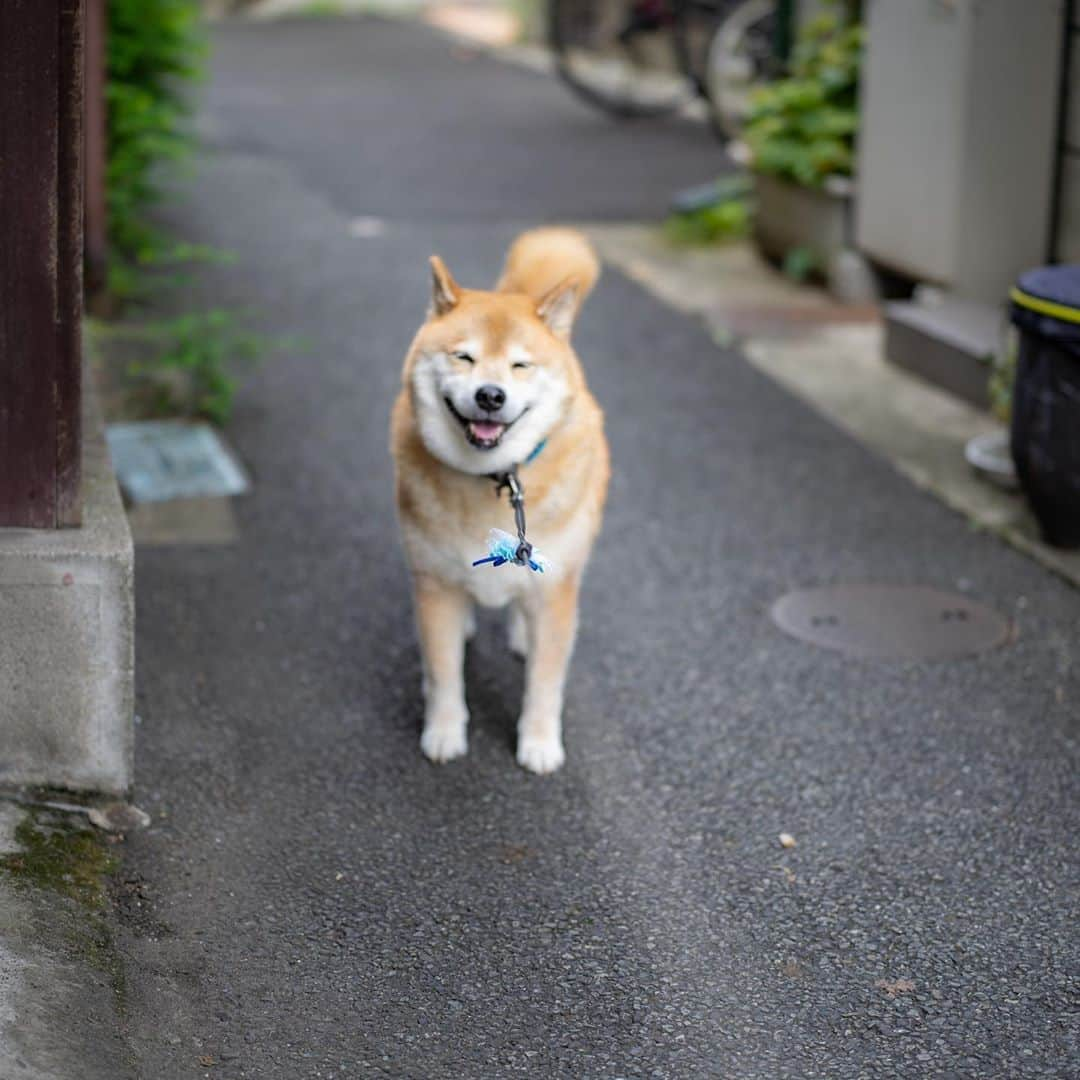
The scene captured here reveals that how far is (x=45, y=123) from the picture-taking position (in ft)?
10.7

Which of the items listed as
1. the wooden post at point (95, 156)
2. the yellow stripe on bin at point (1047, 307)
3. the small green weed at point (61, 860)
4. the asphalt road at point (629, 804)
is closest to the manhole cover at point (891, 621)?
the asphalt road at point (629, 804)

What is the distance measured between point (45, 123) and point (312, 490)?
8.56ft

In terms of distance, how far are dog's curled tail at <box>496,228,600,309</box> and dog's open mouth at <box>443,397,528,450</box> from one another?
1.70ft

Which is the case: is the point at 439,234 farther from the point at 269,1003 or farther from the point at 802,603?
the point at 269,1003

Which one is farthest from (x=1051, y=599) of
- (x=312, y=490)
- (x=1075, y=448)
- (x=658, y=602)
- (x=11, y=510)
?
(x=11, y=510)

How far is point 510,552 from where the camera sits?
11.5 ft

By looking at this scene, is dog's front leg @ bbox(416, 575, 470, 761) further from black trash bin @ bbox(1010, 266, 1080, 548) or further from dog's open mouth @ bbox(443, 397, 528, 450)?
black trash bin @ bbox(1010, 266, 1080, 548)

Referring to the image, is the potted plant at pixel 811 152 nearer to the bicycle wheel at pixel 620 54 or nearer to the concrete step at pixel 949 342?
the concrete step at pixel 949 342

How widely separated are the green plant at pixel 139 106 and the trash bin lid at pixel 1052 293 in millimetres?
4389

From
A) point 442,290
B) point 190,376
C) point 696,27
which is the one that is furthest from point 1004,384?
point 696,27

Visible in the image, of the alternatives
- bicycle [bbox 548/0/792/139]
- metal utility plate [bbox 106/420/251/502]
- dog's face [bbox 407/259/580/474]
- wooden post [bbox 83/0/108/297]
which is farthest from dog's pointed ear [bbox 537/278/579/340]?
bicycle [bbox 548/0/792/139]

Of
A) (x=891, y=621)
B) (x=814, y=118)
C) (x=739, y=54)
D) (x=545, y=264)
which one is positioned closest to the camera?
(x=545, y=264)

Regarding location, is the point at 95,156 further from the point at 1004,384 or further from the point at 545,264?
the point at 1004,384

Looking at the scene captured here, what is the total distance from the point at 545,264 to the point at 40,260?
4.14 ft
